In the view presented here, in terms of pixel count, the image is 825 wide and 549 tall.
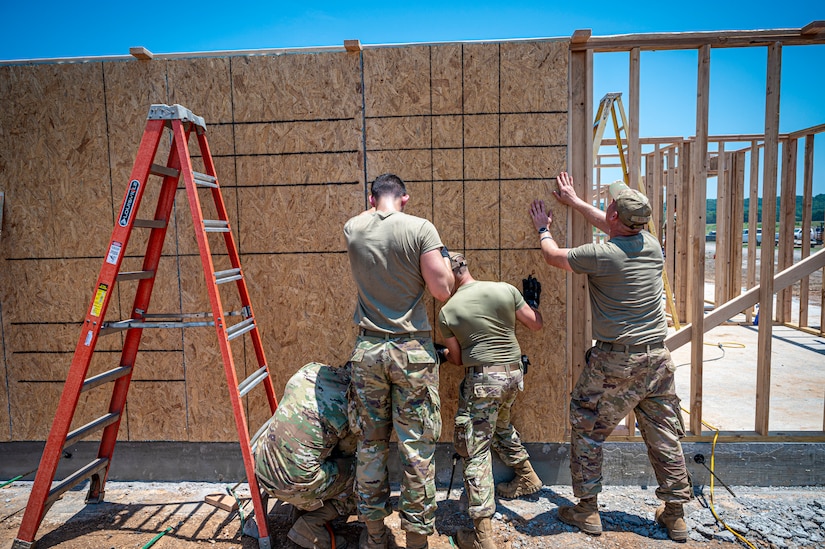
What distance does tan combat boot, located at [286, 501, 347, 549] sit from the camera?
3012mm

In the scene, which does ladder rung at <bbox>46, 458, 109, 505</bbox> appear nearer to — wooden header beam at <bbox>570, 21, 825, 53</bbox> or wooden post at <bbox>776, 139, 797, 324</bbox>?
wooden header beam at <bbox>570, 21, 825, 53</bbox>

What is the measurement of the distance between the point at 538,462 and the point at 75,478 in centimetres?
344

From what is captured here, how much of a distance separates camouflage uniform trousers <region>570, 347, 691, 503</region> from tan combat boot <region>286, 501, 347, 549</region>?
1715 mm

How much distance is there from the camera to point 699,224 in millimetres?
3773

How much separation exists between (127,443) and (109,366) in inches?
26.5

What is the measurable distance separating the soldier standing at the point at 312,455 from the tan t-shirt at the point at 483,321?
0.82 metres

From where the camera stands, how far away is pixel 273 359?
152 inches

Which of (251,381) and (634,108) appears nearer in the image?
(251,381)

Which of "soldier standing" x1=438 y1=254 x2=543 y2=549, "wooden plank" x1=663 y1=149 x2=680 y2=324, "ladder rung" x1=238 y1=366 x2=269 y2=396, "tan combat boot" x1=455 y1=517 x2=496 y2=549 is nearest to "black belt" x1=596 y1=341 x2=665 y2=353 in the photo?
"soldier standing" x1=438 y1=254 x2=543 y2=549

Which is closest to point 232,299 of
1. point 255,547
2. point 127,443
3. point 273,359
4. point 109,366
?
point 273,359

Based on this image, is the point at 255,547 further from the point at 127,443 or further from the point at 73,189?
the point at 73,189

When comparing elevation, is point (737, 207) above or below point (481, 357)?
above

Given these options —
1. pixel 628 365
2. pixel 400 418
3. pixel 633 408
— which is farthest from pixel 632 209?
pixel 400 418

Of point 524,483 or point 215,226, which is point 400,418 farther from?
point 215,226
